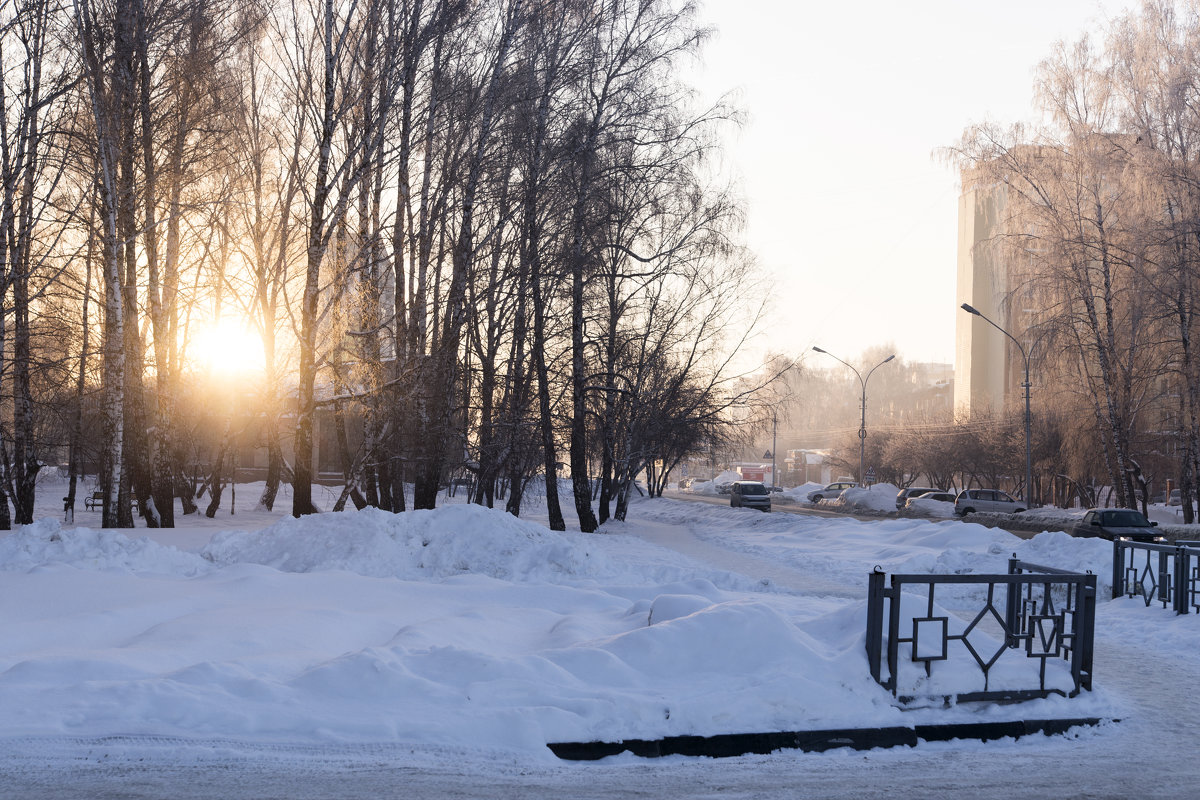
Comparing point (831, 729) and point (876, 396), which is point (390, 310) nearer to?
point (831, 729)

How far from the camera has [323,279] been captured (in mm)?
23109

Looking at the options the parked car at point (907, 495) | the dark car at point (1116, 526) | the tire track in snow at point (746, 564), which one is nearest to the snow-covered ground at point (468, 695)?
the tire track in snow at point (746, 564)

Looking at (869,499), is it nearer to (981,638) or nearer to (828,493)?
(828,493)

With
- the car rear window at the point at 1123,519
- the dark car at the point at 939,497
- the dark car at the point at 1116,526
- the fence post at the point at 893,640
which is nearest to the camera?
the fence post at the point at 893,640

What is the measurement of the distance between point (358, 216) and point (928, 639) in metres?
18.2

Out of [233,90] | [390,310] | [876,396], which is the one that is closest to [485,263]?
[390,310]

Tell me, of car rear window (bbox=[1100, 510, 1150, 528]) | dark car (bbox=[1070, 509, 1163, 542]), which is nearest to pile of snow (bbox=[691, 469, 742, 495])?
dark car (bbox=[1070, 509, 1163, 542])

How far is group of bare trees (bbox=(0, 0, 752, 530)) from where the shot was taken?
17.6 metres

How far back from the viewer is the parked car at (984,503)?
133ft

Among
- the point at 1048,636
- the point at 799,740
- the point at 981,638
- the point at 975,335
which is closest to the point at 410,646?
the point at 799,740

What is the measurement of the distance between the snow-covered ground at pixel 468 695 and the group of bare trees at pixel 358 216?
25.6ft

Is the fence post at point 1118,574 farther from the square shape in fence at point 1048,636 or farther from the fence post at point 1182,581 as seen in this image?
the square shape in fence at point 1048,636

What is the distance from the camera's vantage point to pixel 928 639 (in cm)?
734

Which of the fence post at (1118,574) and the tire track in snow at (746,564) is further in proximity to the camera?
the tire track in snow at (746,564)
